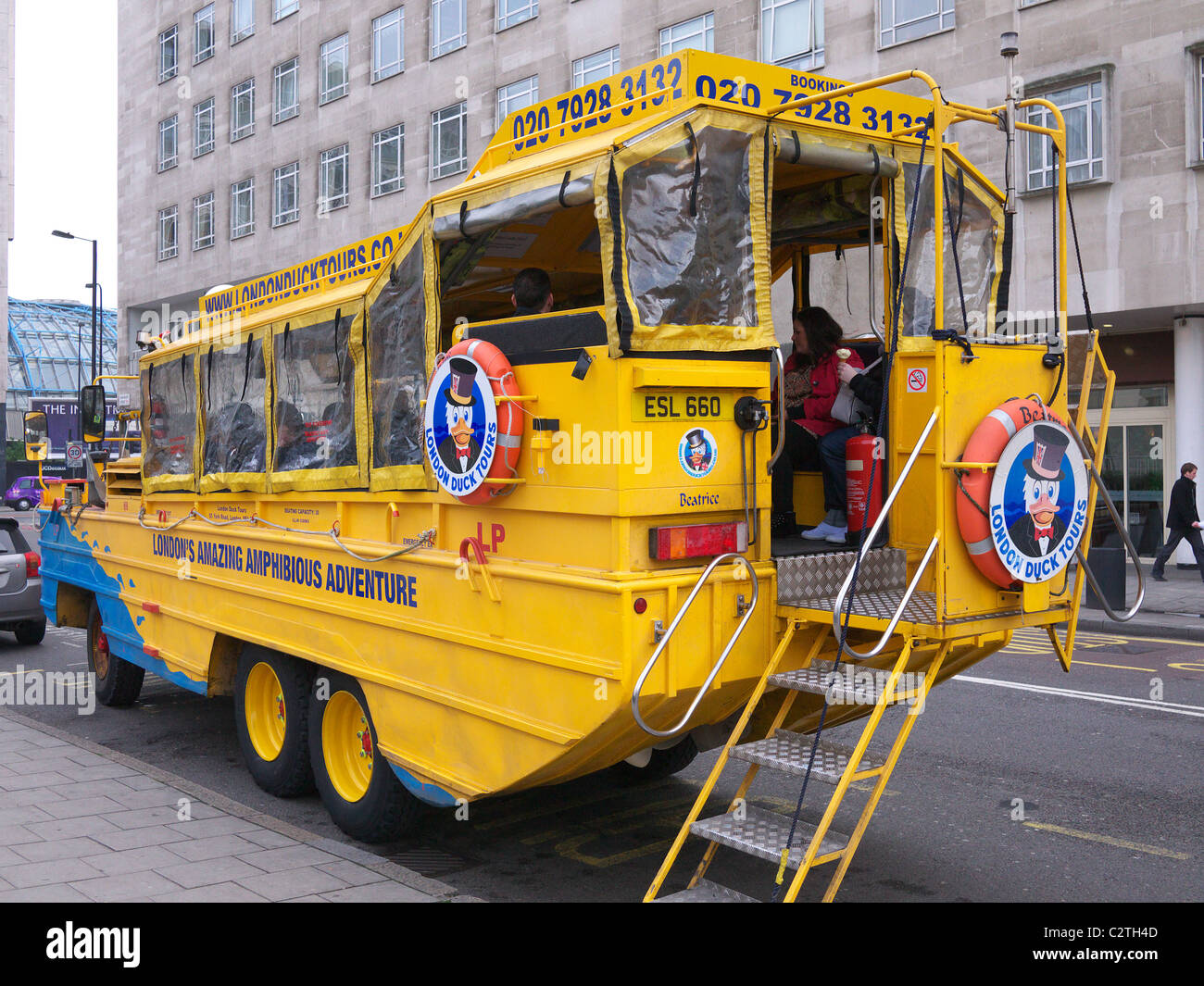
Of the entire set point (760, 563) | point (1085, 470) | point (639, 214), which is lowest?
point (760, 563)

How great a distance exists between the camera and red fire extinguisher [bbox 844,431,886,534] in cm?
535

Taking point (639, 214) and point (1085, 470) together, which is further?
point (1085, 470)

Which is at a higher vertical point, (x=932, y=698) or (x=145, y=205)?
(x=145, y=205)

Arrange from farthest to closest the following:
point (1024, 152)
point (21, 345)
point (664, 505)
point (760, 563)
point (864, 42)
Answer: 1. point (21, 345)
2. point (864, 42)
3. point (1024, 152)
4. point (760, 563)
5. point (664, 505)

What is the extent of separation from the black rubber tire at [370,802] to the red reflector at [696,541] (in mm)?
2066

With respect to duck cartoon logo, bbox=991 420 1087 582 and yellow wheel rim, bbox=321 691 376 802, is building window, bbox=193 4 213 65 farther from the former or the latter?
duck cartoon logo, bbox=991 420 1087 582

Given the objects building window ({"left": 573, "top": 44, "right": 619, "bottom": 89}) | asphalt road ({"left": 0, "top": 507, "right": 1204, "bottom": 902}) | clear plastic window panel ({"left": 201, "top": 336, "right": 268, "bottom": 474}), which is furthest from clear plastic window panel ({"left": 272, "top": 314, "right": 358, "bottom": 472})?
building window ({"left": 573, "top": 44, "right": 619, "bottom": 89})

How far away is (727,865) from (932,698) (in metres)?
4.30

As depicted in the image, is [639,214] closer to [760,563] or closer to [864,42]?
[760,563]

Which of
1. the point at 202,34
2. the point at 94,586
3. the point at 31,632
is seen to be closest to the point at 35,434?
the point at 94,586

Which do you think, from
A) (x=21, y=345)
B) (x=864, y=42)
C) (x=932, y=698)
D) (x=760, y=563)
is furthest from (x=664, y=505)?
(x=21, y=345)

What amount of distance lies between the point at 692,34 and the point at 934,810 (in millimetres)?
19805
